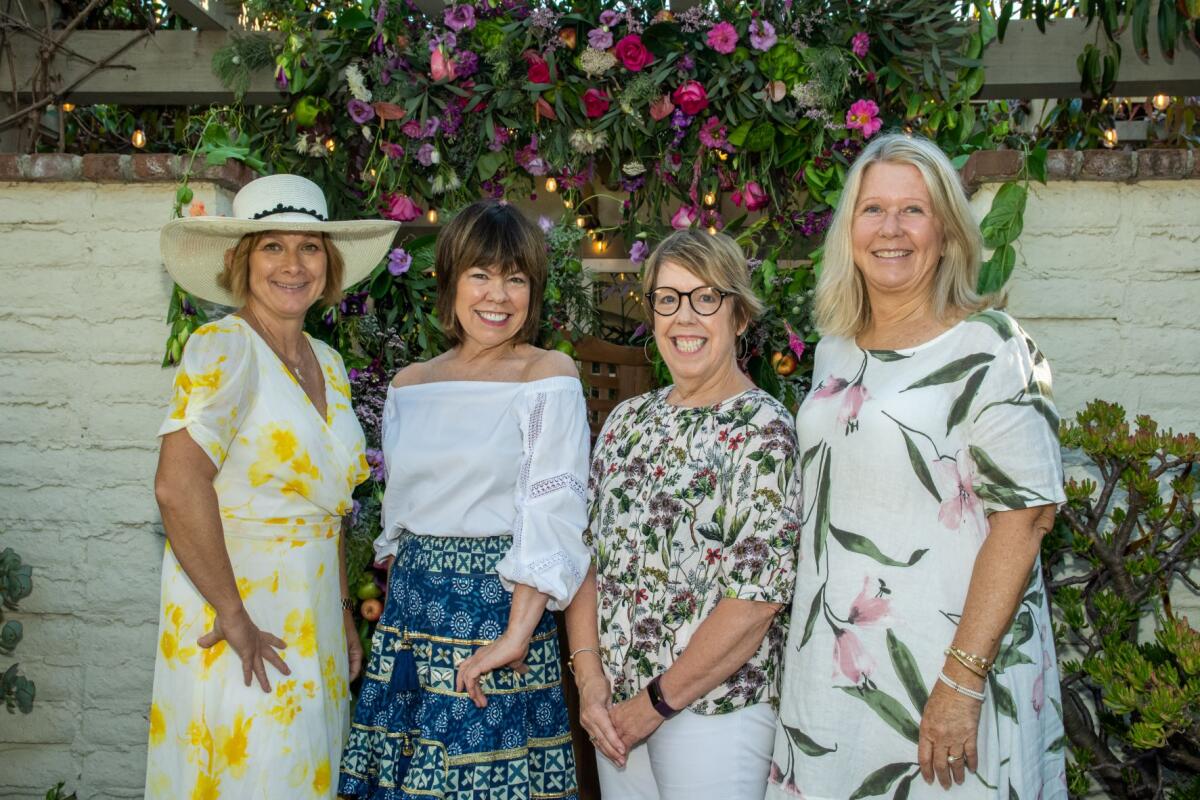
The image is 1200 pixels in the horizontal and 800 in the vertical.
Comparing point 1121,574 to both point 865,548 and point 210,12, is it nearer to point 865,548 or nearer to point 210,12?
point 865,548

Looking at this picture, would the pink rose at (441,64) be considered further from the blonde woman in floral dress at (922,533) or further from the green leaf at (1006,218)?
the green leaf at (1006,218)

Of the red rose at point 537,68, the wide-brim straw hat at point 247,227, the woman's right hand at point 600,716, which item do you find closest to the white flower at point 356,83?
the red rose at point 537,68

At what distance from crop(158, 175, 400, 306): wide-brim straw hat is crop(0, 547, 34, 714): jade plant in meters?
1.04

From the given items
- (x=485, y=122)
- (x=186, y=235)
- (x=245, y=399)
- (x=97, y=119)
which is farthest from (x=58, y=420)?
(x=97, y=119)

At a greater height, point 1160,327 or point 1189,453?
point 1160,327

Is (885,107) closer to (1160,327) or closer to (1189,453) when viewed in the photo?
(1160,327)

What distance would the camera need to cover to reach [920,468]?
1.90 metres

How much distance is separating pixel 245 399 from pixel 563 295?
113 cm

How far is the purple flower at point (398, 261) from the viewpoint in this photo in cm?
311

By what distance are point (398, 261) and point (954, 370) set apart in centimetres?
177

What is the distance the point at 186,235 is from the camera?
2.54 meters

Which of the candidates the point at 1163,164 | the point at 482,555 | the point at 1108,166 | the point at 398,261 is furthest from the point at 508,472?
the point at 1163,164

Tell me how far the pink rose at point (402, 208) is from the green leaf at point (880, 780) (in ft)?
6.78

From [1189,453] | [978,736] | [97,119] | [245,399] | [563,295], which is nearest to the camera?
[978,736]
